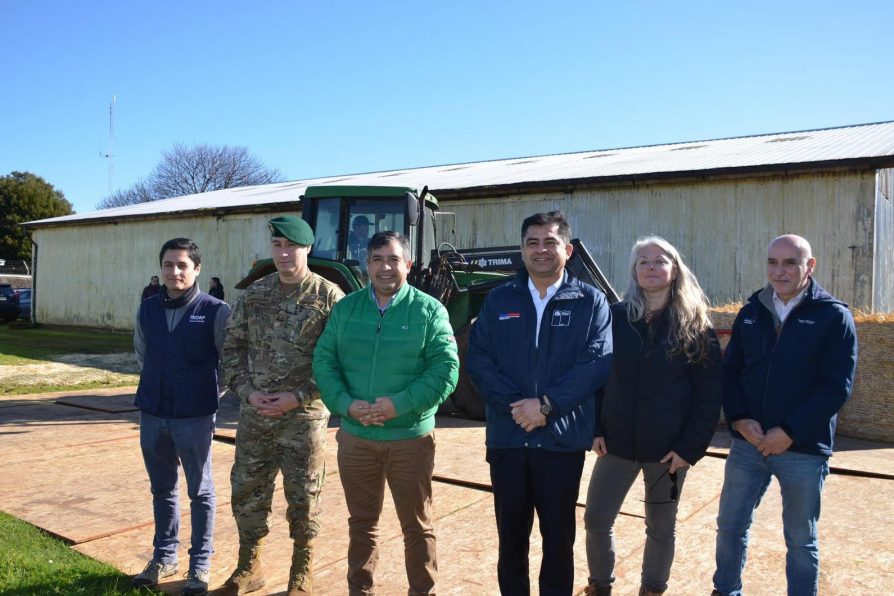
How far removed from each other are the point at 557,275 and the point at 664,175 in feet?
34.0

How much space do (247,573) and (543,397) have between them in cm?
170

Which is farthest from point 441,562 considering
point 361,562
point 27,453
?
point 27,453

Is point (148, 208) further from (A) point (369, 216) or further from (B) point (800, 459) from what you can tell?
(B) point (800, 459)

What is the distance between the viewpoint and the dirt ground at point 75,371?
1121 centimetres

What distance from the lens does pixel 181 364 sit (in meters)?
3.65

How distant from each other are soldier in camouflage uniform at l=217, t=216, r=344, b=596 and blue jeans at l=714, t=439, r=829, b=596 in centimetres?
185

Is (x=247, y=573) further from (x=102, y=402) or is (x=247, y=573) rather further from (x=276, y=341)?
(x=102, y=402)

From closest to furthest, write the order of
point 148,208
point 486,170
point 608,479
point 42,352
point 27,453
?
point 608,479, point 27,453, point 42,352, point 486,170, point 148,208

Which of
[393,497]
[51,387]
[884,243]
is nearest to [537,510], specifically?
[393,497]

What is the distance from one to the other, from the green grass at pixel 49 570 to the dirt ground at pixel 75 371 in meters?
7.30

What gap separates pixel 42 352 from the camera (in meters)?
15.4

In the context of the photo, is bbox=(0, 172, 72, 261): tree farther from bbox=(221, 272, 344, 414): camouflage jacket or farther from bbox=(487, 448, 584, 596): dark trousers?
bbox=(487, 448, 584, 596): dark trousers

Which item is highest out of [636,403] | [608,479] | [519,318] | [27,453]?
[519,318]

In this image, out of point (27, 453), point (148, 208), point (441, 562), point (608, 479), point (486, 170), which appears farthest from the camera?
point (148, 208)
